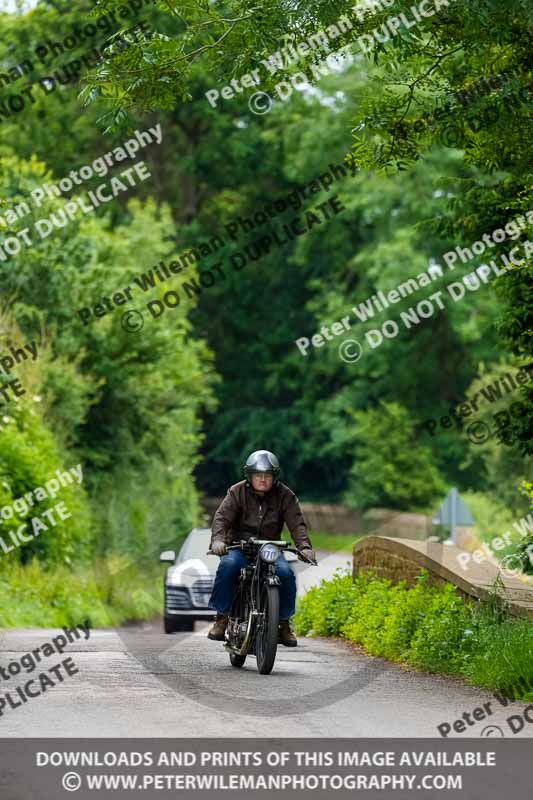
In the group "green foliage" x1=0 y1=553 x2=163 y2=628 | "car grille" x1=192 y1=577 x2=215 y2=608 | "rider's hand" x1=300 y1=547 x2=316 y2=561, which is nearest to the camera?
"rider's hand" x1=300 y1=547 x2=316 y2=561

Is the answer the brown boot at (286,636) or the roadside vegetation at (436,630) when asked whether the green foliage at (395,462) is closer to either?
the roadside vegetation at (436,630)

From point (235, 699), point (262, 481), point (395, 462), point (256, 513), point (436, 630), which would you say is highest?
point (262, 481)

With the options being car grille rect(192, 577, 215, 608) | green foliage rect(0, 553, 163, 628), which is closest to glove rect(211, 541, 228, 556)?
green foliage rect(0, 553, 163, 628)

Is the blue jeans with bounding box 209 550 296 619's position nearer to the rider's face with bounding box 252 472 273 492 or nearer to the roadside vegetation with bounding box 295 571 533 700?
the rider's face with bounding box 252 472 273 492

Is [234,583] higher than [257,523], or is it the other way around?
[257,523]

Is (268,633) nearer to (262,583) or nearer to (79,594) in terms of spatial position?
(262,583)

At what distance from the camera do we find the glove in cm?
1260

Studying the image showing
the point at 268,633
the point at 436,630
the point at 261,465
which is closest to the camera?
the point at 268,633

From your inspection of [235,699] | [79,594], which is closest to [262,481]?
[235,699]

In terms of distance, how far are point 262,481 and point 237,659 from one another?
5.22 ft

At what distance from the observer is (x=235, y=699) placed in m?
10.8

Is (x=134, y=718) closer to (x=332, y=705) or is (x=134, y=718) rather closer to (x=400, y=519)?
(x=332, y=705)

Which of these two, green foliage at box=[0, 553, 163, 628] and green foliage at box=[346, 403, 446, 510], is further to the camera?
green foliage at box=[346, 403, 446, 510]

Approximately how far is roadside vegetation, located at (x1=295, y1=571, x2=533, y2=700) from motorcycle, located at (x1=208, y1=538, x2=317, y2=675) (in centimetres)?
151
